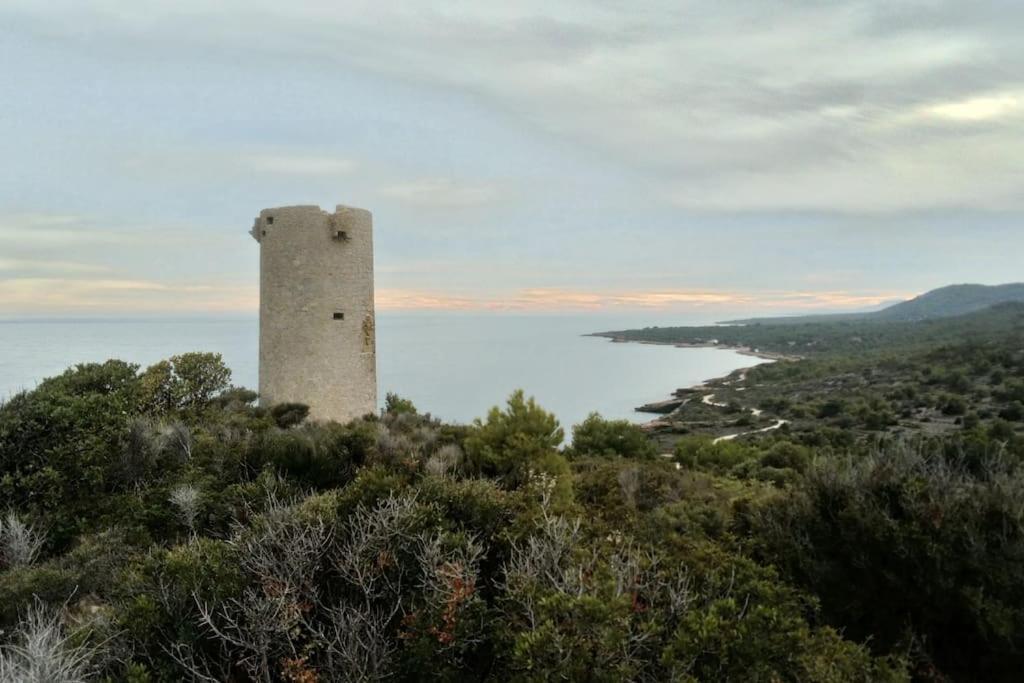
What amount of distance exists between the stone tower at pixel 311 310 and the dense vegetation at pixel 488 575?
14.1 feet

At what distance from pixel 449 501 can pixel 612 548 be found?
1660 millimetres

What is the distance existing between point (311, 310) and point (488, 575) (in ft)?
32.8

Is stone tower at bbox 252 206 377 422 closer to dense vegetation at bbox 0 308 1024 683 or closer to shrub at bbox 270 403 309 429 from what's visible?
shrub at bbox 270 403 309 429

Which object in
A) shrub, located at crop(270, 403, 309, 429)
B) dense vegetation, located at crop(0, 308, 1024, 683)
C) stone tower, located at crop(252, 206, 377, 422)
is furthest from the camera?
stone tower, located at crop(252, 206, 377, 422)

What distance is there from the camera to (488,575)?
5.80m

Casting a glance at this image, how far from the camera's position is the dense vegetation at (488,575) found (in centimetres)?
433

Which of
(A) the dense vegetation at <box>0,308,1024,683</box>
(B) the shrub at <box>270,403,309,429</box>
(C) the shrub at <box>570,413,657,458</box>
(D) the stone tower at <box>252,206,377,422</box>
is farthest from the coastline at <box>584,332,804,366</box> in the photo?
(A) the dense vegetation at <box>0,308,1024,683</box>

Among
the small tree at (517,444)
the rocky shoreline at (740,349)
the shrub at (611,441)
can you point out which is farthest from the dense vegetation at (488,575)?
the rocky shoreline at (740,349)

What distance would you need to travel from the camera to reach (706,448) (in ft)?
60.3

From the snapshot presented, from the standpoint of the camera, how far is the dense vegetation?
170 inches

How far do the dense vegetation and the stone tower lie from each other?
4296 millimetres

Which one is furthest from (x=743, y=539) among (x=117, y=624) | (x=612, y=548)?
(x=117, y=624)

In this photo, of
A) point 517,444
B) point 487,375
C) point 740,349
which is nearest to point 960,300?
point 740,349

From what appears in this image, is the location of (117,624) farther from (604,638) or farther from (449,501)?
(604,638)
